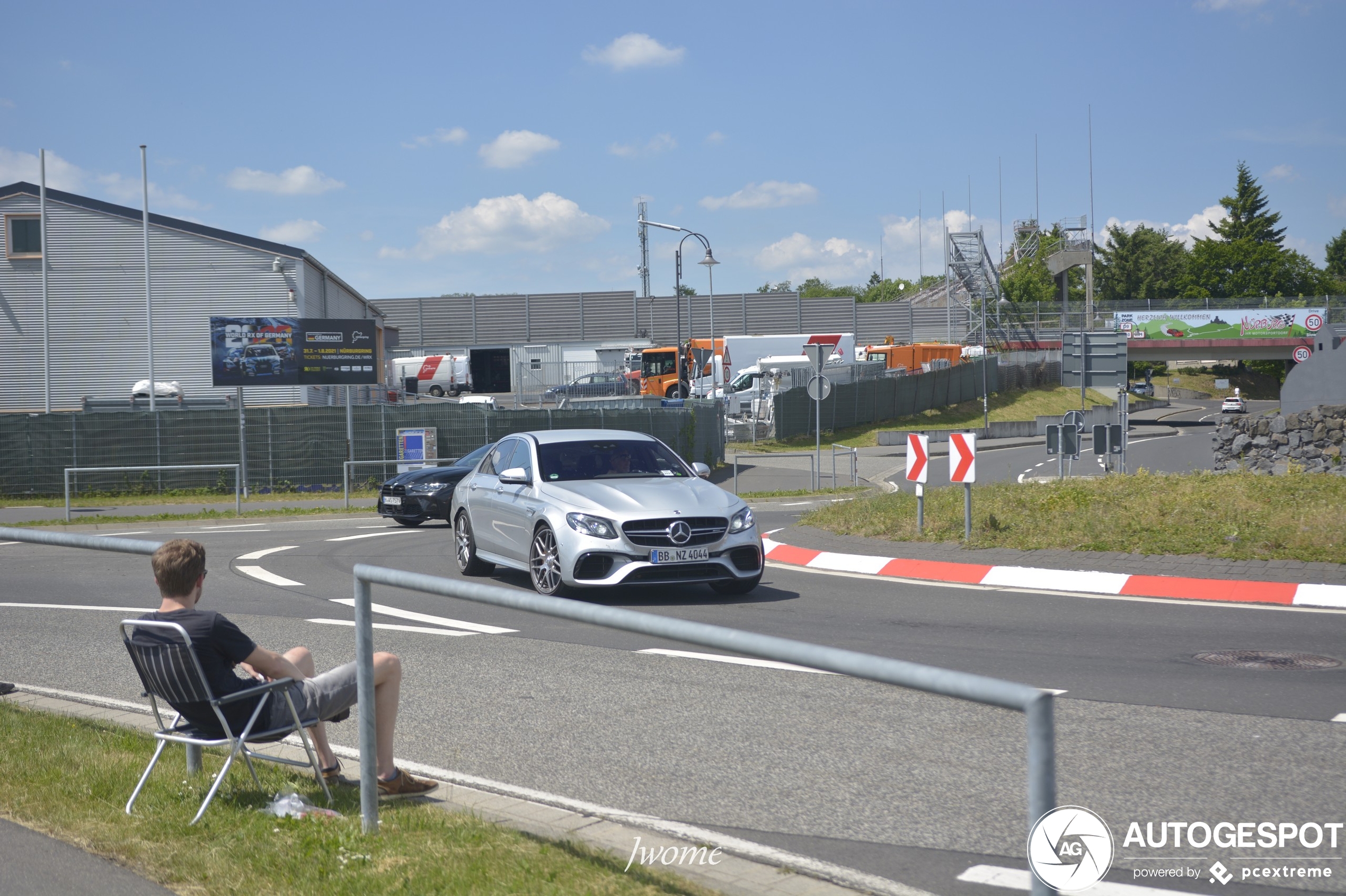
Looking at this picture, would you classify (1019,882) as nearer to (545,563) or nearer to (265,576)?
(545,563)

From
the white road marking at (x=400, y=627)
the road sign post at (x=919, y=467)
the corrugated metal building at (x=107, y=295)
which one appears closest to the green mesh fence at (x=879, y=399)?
the corrugated metal building at (x=107, y=295)

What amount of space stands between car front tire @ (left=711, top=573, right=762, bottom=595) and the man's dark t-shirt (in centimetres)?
656

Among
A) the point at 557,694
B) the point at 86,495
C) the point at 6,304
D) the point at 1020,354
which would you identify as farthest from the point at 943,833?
the point at 1020,354

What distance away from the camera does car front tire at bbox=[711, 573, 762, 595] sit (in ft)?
35.2

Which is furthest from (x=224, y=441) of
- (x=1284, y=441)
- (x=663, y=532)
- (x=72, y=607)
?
(x=1284, y=441)

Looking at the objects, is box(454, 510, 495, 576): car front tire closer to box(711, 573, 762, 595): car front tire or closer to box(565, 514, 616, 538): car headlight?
box(565, 514, 616, 538): car headlight

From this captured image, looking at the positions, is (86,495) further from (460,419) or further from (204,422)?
(460,419)

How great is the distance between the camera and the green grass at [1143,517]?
11617 millimetres

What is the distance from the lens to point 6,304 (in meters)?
45.4

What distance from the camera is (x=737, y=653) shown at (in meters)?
2.99

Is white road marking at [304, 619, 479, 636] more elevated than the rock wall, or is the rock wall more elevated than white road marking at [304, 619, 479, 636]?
the rock wall

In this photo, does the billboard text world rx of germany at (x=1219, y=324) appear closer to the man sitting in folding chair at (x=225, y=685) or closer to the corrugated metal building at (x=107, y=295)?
the corrugated metal building at (x=107, y=295)

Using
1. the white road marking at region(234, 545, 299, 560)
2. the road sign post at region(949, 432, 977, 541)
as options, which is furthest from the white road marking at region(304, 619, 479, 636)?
the road sign post at region(949, 432, 977, 541)

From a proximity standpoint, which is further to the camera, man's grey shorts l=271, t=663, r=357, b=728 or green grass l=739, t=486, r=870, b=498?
green grass l=739, t=486, r=870, b=498
